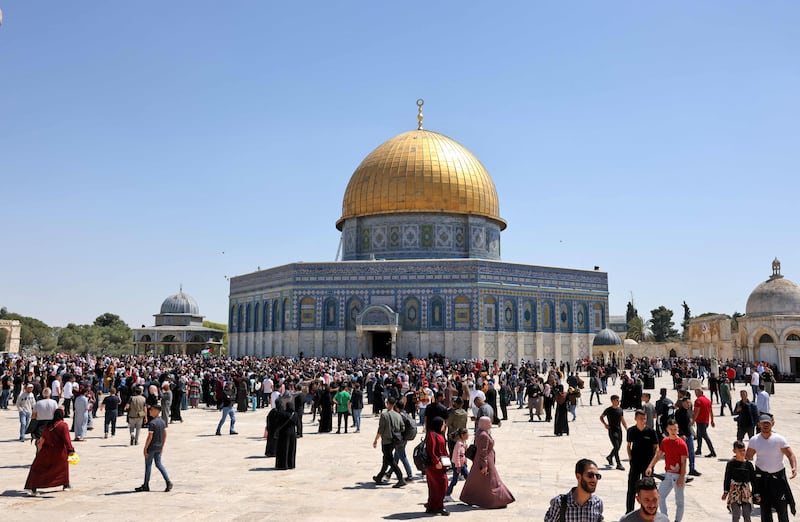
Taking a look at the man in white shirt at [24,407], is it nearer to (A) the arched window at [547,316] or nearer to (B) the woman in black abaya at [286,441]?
(B) the woman in black abaya at [286,441]

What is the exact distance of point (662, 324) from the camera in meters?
82.5

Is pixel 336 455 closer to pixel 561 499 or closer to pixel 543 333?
pixel 561 499

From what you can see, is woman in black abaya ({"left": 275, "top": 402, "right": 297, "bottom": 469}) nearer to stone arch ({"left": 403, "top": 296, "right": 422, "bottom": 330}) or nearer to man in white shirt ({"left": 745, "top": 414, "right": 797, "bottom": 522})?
man in white shirt ({"left": 745, "top": 414, "right": 797, "bottom": 522})

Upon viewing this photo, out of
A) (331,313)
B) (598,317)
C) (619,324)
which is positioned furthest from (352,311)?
(619,324)

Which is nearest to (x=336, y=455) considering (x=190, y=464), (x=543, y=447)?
(x=190, y=464)

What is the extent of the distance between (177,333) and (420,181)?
32.6m

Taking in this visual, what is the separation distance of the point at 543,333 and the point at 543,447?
104 feet

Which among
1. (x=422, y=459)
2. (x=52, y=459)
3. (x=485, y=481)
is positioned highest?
(x=422, y=459)

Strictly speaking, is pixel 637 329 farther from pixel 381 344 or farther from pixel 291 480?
pixel 291 480

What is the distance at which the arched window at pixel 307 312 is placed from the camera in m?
44.5

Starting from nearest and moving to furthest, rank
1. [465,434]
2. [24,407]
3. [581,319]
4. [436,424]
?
[436,424] → [465,434] → [24,407] → [581,319]

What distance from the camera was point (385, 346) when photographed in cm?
4491

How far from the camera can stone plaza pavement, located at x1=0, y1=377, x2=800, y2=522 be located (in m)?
8.57

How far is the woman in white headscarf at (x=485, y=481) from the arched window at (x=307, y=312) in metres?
36.1
